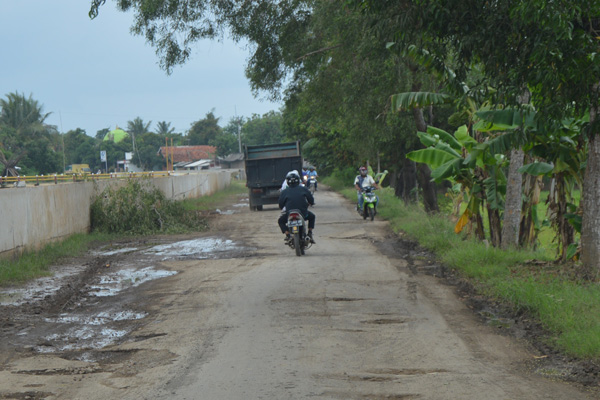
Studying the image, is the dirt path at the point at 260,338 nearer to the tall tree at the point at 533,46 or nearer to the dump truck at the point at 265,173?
the tall tree at the point at 533,46

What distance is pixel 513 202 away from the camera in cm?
1317

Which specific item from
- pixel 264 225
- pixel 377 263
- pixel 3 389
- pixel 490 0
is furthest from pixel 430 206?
pixel 3 389

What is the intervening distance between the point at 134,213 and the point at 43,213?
5166 mm

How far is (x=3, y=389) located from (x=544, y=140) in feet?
27.6

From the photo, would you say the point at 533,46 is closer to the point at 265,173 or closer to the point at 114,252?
the point at 114,252

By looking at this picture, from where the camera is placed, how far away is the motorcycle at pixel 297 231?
47.3 feet

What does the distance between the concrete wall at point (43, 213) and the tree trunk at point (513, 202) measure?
905 centimetres

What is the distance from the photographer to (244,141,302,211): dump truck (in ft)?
99.9

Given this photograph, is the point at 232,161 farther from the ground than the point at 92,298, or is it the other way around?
the point at 232,161

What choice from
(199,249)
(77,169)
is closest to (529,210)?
(199,249)

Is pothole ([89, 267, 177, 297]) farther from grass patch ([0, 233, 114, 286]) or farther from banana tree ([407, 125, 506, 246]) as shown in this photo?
banana tree ([407, 125, 506, 246])

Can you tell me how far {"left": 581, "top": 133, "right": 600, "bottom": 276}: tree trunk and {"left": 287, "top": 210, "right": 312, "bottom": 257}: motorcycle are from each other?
5903mm

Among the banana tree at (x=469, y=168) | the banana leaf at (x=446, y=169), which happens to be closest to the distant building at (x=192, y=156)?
the banana tree at (x=469, y=168)

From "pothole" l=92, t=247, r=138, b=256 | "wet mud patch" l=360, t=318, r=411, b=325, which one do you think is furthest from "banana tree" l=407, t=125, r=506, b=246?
"pothole" l=92, t=247, r=138, b=256
